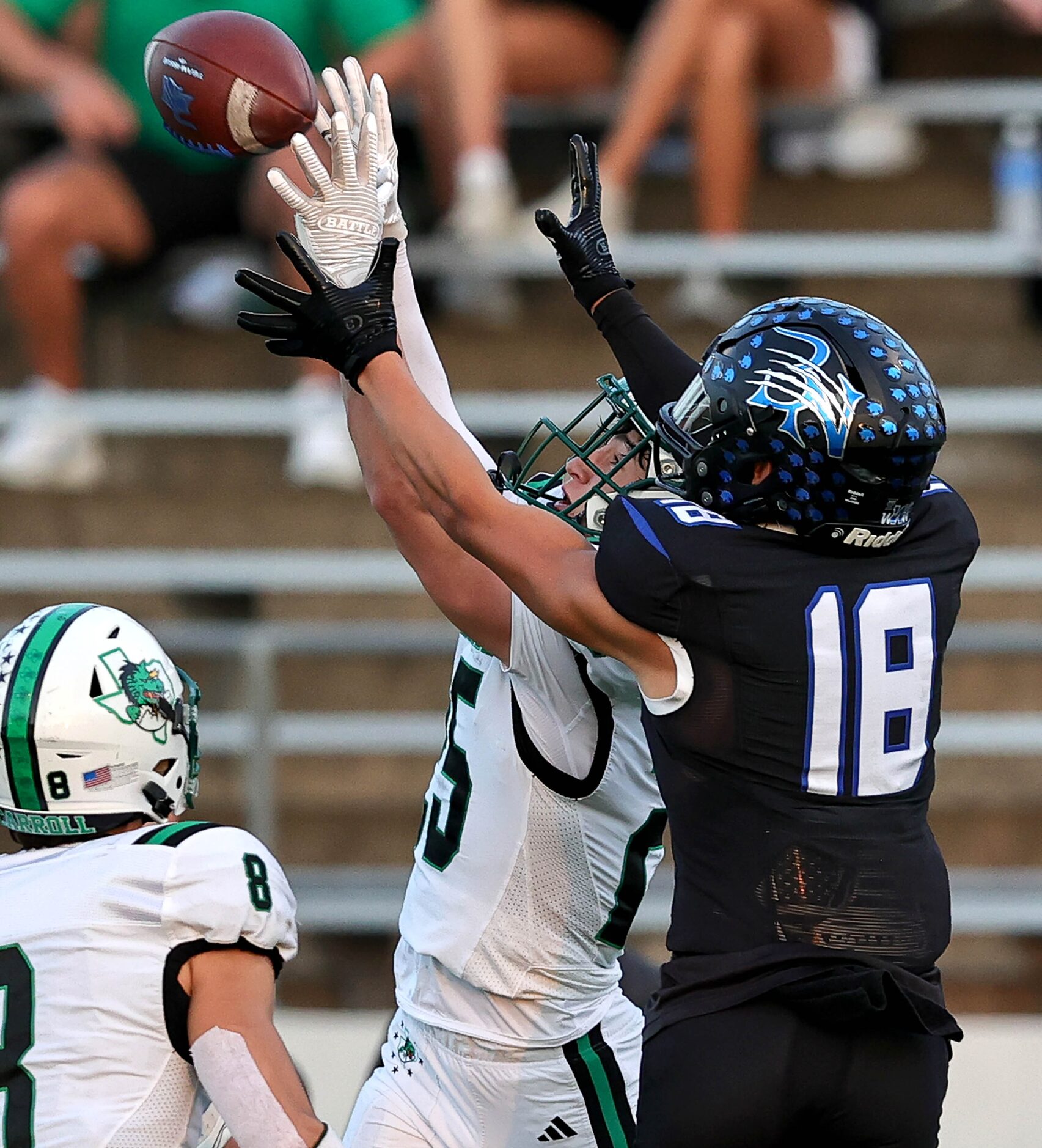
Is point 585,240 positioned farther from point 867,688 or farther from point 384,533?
point 384,533

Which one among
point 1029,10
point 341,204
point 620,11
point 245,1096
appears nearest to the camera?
point 245,1096

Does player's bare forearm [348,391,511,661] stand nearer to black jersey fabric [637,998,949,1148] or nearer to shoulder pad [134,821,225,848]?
shoulder pad [134,821,225,848]

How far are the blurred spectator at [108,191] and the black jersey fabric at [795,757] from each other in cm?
345

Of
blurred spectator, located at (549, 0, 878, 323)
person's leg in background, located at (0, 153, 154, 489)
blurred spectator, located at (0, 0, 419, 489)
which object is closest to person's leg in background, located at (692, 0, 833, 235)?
blurred spectator, located at (549, 0, 878, 323)

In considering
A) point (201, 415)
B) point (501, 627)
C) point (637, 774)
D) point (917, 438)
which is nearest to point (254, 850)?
point (501, 627)

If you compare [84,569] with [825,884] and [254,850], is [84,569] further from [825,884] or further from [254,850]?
[825,884]

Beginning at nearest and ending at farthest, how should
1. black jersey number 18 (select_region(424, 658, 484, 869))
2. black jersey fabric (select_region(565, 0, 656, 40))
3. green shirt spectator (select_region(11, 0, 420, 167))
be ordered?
black jersey number 18 (select_region(424, 658, 484, 869)), green shirt spectator (select_region(11, 0, 420, 167)), black jersey fabric (select_region(565, 0, 656, 40))

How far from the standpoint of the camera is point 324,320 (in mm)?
2090

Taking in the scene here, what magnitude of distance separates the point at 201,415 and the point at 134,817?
357 centimetres

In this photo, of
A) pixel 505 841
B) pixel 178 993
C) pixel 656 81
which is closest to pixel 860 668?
pixel 505 841

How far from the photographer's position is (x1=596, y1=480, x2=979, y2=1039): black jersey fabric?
1.90 metres

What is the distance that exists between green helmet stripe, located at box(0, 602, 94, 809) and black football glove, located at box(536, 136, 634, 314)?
102 cm

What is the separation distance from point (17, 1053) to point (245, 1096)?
278mm

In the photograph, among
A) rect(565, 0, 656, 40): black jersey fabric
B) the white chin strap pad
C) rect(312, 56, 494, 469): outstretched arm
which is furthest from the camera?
rect(565, 0, 656, 40): black jersey fabric
